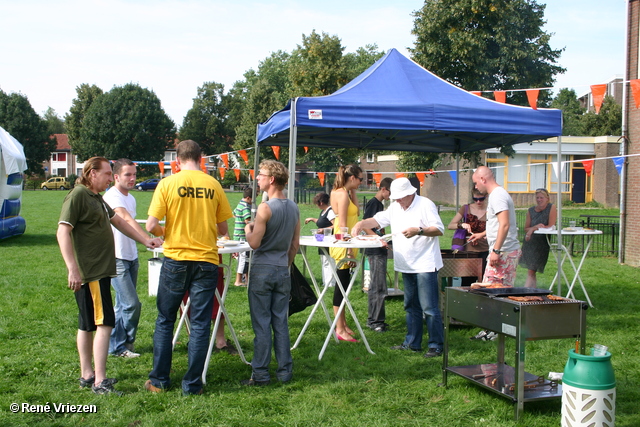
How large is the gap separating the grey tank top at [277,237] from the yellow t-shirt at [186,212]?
1.38 feet

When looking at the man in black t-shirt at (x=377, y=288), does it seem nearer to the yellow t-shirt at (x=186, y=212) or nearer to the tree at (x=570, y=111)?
the yellow t-shirt at (x=186, y=212)

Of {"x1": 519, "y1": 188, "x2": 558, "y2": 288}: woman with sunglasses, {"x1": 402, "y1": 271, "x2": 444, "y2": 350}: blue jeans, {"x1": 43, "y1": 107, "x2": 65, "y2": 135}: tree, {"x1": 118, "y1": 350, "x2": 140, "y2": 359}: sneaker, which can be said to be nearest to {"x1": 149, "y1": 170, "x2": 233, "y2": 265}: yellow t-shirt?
{"x1": 118, "y1": 350, "x2": 140, "y2": 359}: sneaker

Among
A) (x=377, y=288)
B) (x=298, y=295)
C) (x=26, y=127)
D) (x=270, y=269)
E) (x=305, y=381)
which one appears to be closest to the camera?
(x=270, y=269)

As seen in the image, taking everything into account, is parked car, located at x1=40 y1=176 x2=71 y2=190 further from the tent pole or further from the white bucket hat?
the white bucket hat

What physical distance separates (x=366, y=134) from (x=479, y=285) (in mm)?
3852

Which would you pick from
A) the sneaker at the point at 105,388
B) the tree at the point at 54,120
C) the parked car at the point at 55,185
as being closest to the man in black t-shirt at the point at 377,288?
the sneaker at the point at 105,388

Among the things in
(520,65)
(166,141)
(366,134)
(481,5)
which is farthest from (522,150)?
(166,141)

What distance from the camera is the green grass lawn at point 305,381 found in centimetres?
365

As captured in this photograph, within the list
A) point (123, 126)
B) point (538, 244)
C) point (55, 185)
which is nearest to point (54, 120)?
point (55, 185)

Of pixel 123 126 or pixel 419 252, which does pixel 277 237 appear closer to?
pixel 419 252

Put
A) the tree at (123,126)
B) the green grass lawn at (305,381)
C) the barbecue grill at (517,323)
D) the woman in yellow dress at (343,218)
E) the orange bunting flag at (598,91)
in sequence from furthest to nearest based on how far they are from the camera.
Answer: the tree at (123,126)
the orange bunting flag at (598,91)
the woman in yellow dress at (343,218)
the green grass lawn at (305,381)
the barbecue grill at (517,323)

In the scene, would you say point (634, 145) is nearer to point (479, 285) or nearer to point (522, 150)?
point (479, 285)

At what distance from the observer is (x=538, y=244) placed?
7539mm

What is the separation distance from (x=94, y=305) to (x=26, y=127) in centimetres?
5407
